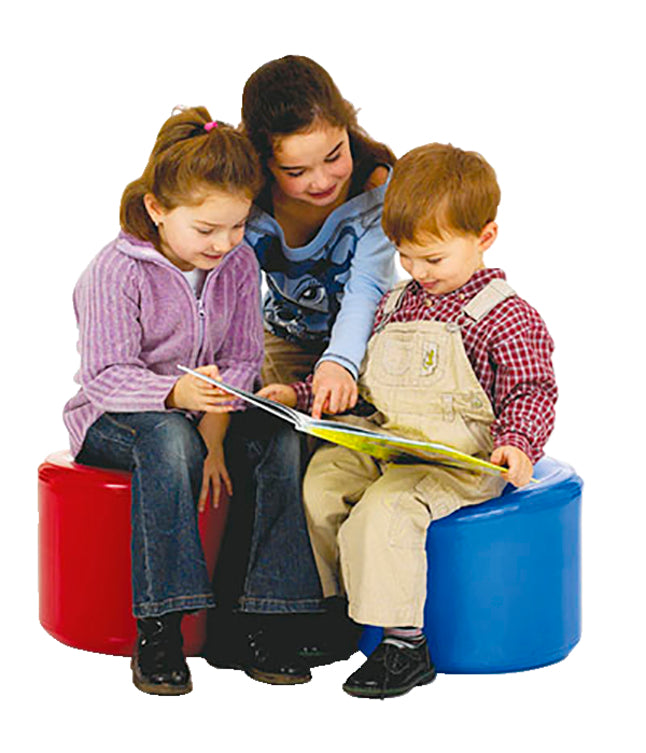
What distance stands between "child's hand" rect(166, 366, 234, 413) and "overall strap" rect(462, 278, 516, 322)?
0.50m

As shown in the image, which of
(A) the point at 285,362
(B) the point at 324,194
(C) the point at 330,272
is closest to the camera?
(B) the point at 324,194

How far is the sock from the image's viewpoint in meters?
3.31

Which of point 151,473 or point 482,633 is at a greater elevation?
point 151,473

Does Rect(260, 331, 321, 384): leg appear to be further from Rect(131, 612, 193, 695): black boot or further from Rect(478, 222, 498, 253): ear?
Rect(131, 612, 193, 695): black boot

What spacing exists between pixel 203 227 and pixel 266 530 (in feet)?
1.99

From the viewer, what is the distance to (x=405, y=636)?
10.9 feet

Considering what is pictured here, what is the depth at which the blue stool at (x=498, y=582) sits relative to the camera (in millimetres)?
3367

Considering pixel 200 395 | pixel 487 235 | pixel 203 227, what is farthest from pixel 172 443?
pixel 487 235

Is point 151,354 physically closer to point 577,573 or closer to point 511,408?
point 511,408

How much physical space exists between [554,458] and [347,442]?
0.61m

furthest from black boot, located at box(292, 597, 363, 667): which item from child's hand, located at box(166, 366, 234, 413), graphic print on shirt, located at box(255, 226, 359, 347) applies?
graphic print on shirt, located at box(255, 226, 359, 347)

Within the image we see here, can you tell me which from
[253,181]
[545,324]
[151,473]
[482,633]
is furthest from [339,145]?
[482,633]

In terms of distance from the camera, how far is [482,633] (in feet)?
11.1

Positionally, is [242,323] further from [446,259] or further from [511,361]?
[511,361]
